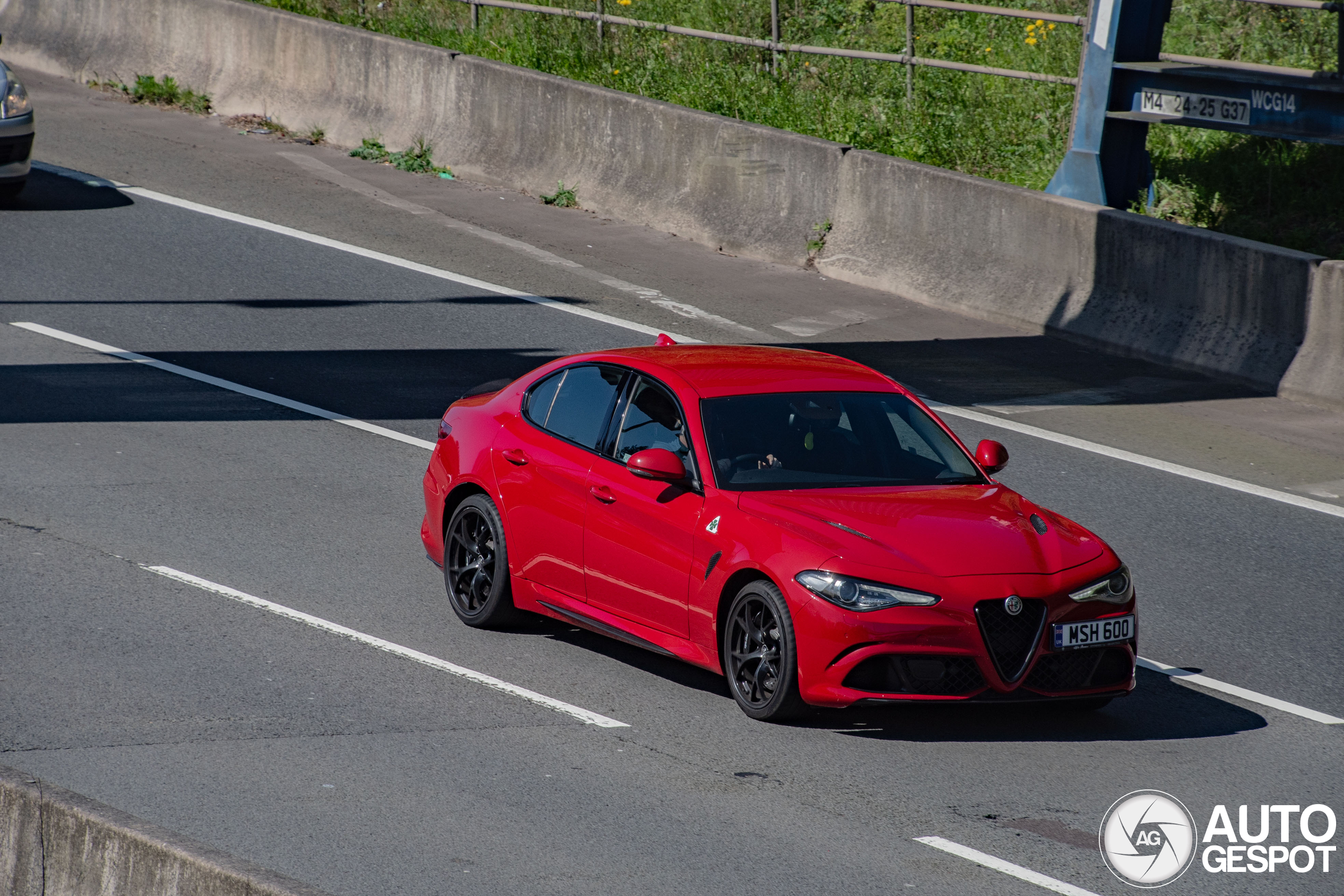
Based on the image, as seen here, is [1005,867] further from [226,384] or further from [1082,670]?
[226,384]

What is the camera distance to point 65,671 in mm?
7887

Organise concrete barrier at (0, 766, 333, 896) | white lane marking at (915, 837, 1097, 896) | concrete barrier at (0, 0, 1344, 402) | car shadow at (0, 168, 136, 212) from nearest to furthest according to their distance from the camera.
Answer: concrete barrier at (0, 766, 333, 896) < white lane marking at (915, 837, 1097, 896) < concrete barrier at (0, 0, 1344, 402) < car shadow at (0, 168, 136, 212)

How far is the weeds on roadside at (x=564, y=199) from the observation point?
1972 cm

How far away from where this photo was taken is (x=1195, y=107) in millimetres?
15547

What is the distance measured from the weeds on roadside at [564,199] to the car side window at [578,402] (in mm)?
10781

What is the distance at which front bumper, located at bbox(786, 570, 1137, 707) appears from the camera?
7.23 meters

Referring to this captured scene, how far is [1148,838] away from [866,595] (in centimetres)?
145

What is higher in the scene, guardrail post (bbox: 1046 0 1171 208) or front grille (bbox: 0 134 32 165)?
guardrail post (bbox: 1046 0 1171 208)

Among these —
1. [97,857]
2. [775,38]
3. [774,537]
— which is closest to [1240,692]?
[774,537]

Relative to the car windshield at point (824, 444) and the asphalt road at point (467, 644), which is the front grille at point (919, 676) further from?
the car windshield at point (824, 444)

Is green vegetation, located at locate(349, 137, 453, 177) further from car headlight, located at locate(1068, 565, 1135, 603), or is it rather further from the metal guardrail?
car headlight, located at locate(1068, 565, 1135, 603)

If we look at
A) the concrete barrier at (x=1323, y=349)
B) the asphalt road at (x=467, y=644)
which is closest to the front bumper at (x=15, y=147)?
the asphalt road at (x=467, y=644)

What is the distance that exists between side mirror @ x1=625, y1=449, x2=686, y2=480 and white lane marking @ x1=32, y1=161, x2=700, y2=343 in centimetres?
627

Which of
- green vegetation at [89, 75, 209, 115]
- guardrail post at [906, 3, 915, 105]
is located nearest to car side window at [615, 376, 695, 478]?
guardrail post at [906, 3, 915, 105]
